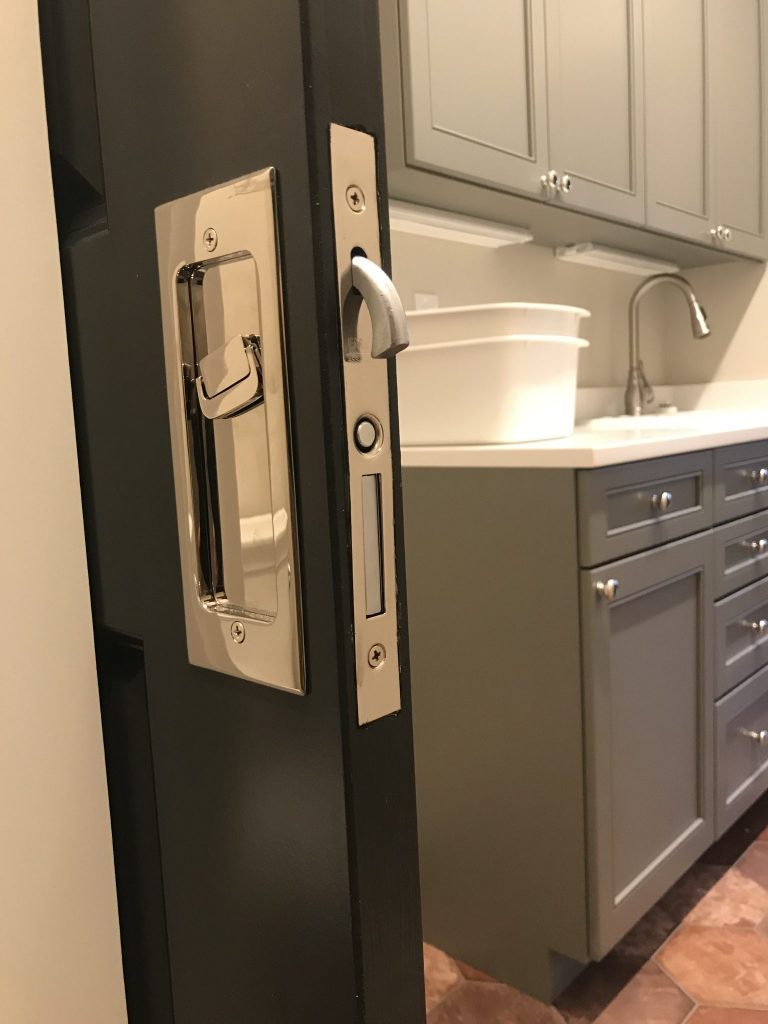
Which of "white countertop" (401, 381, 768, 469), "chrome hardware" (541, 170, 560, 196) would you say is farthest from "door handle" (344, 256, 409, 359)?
"chrome hardware" (541, 170, 560, 196)

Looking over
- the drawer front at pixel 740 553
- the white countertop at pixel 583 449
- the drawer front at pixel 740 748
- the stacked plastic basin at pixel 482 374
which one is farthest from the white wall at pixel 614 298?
the drawer front at pixel 740 748

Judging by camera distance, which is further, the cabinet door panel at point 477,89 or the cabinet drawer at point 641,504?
the cabinet door panel at point 477,89

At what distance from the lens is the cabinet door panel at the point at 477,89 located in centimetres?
139

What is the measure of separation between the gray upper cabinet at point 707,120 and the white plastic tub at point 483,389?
0.77 m

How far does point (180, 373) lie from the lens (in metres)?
0.42

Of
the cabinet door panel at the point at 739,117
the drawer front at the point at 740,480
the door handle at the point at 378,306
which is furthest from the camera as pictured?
the cabinet door panel at the point at 739,117

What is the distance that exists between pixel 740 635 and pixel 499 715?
63 centimetres

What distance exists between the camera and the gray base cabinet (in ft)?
4.35

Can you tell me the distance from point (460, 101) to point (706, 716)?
3.91ft

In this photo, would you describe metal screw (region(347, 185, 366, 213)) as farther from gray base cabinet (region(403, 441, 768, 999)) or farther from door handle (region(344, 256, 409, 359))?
gray base cabinet (region(403, 441, 768, 999))

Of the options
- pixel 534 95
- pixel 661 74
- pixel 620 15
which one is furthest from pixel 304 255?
pixel 661 74

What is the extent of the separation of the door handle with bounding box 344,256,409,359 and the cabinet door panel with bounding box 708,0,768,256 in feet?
7.36

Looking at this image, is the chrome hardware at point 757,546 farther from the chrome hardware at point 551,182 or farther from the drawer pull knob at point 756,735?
the chrome hardware at point 551,182

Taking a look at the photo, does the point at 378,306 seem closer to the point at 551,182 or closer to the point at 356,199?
the point at 356,199
